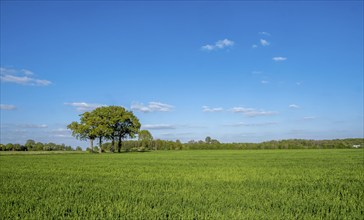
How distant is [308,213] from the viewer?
27.6ft

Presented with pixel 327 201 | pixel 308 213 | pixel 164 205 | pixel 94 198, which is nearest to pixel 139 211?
pixel 164 205

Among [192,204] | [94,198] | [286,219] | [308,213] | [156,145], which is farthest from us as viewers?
[156,145]

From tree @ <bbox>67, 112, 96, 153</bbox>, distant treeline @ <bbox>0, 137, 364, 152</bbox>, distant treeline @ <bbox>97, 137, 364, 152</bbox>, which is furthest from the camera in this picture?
distant treeline @ <bbox>97, 137, 364, 152</bbox>

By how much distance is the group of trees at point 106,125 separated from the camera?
76375 mm

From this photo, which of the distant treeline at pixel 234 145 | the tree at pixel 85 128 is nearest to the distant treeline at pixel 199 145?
the distant treeline at pixel 234 145

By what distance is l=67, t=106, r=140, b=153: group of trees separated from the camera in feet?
251

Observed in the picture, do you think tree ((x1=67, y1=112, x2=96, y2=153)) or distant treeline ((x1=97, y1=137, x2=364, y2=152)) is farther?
distant treeline ((x1=97, y1=137, x2=364, y2=152))

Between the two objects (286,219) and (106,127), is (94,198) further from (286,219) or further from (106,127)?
(106,127)

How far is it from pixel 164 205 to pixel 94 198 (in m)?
2.93

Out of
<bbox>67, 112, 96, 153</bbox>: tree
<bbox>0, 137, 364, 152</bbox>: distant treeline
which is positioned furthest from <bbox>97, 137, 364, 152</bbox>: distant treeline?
<bbox>67, 112, 96, 153</bbox>: tree

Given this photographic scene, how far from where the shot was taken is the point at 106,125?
7594 centimetres

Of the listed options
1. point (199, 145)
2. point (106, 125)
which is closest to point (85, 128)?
point (106, 125)

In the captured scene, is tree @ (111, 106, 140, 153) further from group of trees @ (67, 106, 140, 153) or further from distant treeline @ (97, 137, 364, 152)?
distant treeline @ (97, 137, 364, 152)

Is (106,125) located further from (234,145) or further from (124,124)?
(234,145)
